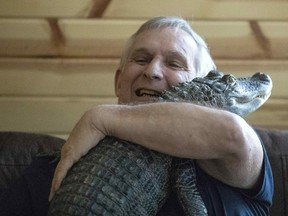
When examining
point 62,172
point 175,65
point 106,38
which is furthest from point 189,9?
point 62,172

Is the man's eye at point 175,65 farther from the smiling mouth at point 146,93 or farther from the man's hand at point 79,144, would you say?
the man's hand at point 79,144

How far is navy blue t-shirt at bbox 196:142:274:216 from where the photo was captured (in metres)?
1.26

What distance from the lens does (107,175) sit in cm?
110

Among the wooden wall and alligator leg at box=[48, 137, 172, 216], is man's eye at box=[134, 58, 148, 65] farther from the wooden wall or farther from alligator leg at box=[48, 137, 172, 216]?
the wooden wall

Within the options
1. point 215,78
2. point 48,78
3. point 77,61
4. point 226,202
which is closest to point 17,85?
point 48,78

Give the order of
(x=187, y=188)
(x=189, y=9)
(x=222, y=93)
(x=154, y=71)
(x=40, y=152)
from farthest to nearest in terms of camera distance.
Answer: (x=189, y=9), (x=40, y=152), (x=154, y=71), (x=222, y=93), (x=187, y=188)

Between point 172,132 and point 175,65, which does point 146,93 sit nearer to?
point 175,65

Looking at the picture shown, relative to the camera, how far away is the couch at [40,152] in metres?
1.76

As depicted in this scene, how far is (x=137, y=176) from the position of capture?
3.75 feet

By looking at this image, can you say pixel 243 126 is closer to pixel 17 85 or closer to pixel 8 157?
pixel 8 157

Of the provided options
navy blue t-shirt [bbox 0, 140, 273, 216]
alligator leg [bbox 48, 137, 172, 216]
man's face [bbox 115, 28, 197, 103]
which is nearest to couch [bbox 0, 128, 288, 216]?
navy blue t-shirt [bbox 0, 140, 273, 216]

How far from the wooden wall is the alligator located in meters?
0.76

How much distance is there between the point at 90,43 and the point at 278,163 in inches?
33.6

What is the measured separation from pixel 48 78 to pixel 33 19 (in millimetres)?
237
